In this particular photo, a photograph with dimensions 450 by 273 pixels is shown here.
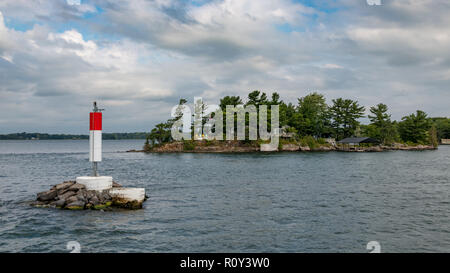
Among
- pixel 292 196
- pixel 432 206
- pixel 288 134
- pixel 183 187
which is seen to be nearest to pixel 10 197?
pixel 183 187

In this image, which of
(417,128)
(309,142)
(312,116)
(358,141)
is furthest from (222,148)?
(417,128)

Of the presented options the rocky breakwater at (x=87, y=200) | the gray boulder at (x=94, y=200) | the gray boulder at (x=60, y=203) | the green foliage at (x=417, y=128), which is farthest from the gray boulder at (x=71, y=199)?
the green foliage at (x=417, y=128)

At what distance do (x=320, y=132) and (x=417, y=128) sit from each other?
35.2 metres

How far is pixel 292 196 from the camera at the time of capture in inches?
861

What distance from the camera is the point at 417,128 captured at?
108812 millimetres

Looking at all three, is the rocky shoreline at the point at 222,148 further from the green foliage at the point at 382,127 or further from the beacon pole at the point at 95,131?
the beacon pole at the point at 95,131

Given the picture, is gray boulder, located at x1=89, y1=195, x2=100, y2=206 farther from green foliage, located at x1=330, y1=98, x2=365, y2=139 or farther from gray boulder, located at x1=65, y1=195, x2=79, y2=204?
green foliage, located at x1=330, y1=98, x2=365, y2=139

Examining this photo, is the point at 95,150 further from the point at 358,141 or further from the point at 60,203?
the point at 358,141

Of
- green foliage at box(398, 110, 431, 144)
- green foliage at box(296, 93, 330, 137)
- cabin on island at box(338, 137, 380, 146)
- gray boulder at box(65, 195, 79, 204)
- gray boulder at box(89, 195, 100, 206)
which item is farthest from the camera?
green foliage at box(398, 110, 431, 144)

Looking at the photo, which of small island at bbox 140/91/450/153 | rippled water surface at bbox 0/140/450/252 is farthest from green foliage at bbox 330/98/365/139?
rippled water surface at bbox 0/140/450/252

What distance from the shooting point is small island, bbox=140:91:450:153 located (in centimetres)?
8892

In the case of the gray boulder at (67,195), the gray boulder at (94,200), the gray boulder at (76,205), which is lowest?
the gray boulder at (76,205)

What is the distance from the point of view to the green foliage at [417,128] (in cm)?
10822
